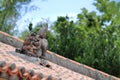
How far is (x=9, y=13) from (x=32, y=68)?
15.9 m

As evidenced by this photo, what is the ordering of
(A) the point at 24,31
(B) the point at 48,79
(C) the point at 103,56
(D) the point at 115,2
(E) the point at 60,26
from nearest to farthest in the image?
(B) the point at 48,79 → (C) the point at 103,56 → (E) the point at 60,26 → (A) the point at 24,31 → (D) the point at 115,2

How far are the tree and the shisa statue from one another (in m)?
13.6

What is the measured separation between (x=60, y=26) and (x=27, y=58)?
10.1m

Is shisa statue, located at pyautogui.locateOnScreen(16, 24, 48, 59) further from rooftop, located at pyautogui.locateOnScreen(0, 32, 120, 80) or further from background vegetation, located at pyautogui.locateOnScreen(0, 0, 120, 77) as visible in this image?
background vegetation, located at pyautogui.locateOnScreen(0, 0, 120, 77)

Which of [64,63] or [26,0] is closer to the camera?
[64,63]

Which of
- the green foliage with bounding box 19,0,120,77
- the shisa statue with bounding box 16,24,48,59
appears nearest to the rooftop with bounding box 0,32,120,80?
the shisa statue with bounding box 16,24,48,59

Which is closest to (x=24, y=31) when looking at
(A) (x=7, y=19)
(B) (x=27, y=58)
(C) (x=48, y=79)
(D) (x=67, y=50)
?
(A) (x=7, y=19)

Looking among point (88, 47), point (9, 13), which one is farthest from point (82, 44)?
point (9, 13)

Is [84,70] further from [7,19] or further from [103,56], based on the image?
[7,19]

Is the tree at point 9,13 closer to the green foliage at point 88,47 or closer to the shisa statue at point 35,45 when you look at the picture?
the green foliage at point 88,47

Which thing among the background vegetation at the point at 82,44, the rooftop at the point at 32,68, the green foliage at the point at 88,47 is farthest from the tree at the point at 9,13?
the rooftop at the point at 32,68

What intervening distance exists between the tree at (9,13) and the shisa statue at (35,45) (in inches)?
536

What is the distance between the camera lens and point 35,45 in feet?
27.3

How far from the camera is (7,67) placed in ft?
16.0
